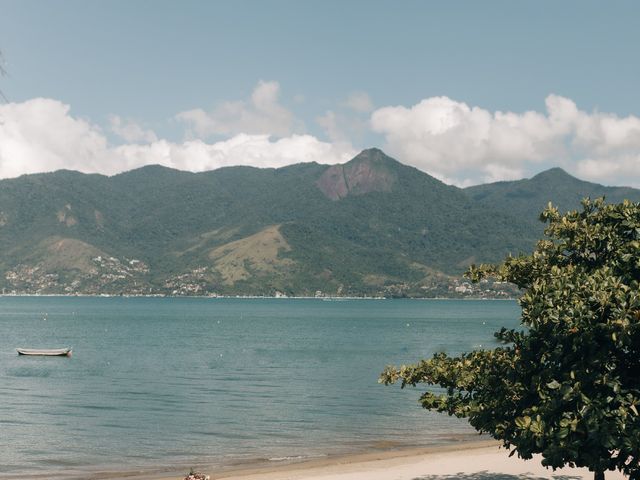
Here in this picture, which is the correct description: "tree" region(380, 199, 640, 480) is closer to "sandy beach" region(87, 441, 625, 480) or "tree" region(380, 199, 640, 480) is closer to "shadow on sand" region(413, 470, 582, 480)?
"shadow on sand" region(413, 470, 582, 480)

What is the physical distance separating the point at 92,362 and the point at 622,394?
356 ft

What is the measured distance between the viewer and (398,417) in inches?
2477

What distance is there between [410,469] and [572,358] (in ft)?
65.9

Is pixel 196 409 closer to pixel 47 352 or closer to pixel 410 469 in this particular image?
pixel 410 469

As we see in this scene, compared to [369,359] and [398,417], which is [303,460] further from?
[369,359]

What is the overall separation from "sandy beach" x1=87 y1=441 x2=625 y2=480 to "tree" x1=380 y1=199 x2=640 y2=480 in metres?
12.5

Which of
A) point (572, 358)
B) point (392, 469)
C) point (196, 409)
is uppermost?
point (572, 358)

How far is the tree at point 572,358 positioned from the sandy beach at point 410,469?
12.5m

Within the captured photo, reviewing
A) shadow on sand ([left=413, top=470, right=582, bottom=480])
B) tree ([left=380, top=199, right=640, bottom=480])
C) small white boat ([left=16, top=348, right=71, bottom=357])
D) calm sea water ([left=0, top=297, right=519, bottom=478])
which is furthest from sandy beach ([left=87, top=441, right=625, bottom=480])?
small white boat ([left=16, top=348, right=71, bottom=357])

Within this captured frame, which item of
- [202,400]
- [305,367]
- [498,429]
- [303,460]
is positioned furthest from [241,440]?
[305,367]

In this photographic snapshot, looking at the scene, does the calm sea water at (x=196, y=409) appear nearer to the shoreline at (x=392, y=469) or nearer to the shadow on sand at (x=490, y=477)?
the shoreline at (x=392, y=469)

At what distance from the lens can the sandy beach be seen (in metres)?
36.0

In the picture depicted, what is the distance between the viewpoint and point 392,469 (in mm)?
39375

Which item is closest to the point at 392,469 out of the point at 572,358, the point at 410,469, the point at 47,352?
the point at 410,469
